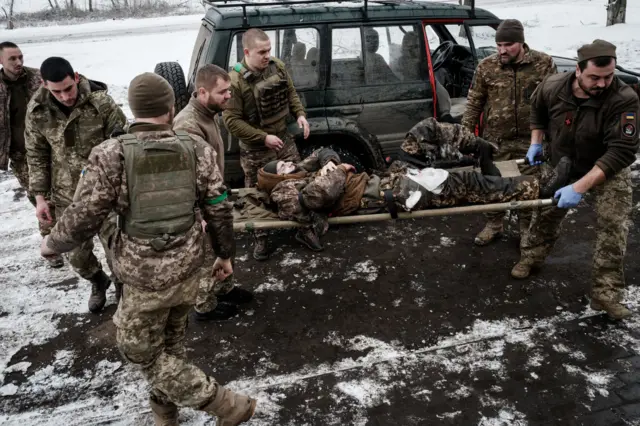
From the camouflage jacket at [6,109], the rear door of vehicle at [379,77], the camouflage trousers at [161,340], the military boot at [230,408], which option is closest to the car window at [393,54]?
the rear door of vehicle at [379,77]

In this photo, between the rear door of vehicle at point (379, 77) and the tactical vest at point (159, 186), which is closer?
the tactical vest at point (159, 186)

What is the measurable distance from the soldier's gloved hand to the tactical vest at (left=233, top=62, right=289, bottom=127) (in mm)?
171

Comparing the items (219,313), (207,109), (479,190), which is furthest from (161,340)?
(479,190)

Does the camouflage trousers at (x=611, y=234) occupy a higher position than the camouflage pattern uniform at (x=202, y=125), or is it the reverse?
the camouflage pattern uniform at (x=202, y=125)

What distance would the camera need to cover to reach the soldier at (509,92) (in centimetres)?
436

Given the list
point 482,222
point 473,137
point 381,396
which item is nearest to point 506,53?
point 473,137

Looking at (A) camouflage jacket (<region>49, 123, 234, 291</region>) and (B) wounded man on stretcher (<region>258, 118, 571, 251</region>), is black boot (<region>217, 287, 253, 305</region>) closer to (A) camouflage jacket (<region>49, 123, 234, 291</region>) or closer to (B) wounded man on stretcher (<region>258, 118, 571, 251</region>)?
(B) wounded man on stretcher (<region>258, 118, 571, 251</region>)

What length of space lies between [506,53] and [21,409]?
4529 mm

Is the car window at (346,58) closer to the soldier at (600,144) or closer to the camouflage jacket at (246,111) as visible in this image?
the camouflage jacket at (246,111)

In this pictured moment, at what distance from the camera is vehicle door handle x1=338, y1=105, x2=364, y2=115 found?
512cm

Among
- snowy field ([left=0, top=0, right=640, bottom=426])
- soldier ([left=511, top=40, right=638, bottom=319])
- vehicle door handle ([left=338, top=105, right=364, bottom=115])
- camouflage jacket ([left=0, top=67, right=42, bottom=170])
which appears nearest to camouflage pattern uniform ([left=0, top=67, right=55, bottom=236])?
camouflage jacket ([left=0, top=67, right=42, bottom=170])

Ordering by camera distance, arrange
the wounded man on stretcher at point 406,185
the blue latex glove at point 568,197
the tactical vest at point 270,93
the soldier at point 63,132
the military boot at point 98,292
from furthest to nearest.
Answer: the tactical vest at point 270,93 → the military boot at point 98,292 → the wounded man on stretcher at point 406,185 → the soldier at point 63,132 → the blue latex glove at point 568,197

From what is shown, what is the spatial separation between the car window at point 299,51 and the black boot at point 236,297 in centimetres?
216

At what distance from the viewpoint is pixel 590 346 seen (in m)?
3.39
